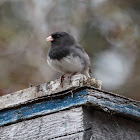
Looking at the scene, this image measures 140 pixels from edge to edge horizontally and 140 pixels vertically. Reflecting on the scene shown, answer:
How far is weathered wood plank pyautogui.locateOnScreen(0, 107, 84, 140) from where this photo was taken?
168cm

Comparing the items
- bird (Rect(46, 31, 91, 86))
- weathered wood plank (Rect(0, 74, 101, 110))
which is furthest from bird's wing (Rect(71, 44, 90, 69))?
weathered wood plank (Rect(0, 74, 101, 110))

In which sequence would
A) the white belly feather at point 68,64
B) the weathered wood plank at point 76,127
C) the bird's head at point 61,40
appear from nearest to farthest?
1. the weathered wood plank at point 76,127
2. the white belly feather at point 68,64
3. the bird's head at point 61,40

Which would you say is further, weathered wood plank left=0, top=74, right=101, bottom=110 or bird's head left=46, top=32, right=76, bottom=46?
bird's head left=46, top=32, right=76, bottom=46

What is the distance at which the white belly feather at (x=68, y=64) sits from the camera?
9.41 ft

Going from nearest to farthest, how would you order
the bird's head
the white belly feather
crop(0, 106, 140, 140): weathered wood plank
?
crop(0, 106, 140, 140): weathered wood plank → the white belly feather → the bird's head

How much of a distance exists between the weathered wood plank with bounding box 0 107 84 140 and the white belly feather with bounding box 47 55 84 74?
43.3 inches

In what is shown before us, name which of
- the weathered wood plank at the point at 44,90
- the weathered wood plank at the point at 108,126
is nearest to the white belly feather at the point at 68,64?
the weathered wood plank at the point at 44,90

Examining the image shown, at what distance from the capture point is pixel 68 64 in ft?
9.45

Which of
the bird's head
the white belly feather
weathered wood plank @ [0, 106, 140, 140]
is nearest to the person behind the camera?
weathered wood plank @ [0, 106, 140, 140]

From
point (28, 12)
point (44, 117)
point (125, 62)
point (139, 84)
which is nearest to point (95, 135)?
point (44, 117)

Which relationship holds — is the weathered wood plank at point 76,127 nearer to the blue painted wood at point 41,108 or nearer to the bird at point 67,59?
the blue painted wood at point 41,108

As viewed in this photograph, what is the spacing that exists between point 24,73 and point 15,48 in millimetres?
514

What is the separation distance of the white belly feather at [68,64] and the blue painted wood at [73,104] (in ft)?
3.51

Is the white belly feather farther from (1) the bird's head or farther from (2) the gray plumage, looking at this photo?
(1) the bird's head
